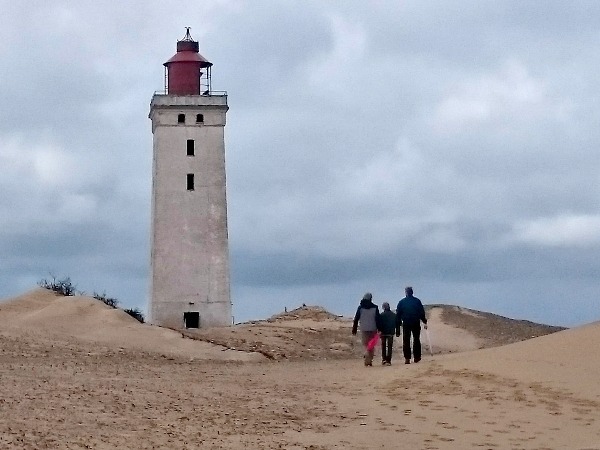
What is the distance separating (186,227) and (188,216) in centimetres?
42

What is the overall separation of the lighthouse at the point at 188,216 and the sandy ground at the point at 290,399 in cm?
1128

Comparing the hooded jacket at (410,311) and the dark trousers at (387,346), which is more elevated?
the hooded jacket at (410,311)

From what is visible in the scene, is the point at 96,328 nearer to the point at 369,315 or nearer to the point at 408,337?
the point at 369,315

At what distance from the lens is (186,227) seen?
4244 centimetres

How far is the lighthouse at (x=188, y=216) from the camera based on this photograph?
139ft

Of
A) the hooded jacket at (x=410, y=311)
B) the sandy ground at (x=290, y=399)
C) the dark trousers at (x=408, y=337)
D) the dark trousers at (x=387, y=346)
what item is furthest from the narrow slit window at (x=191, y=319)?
the hooded jacket at (x=410, y=311)

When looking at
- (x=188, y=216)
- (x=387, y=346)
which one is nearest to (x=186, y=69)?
(x=188, y=216)

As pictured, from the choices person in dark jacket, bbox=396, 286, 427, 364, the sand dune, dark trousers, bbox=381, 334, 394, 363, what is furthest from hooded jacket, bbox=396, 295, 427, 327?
the sand dune

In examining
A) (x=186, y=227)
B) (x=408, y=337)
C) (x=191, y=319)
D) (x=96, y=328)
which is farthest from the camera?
(x=186, y=227)

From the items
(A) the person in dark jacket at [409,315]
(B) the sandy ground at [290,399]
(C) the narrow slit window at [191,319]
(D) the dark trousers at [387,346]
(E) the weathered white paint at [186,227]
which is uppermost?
(E) the weathered white paint at [186,227]

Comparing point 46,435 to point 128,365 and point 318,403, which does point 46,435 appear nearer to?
point 318,403

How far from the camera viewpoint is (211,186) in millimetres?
42906

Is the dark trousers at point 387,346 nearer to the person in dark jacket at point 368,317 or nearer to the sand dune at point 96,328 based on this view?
the person in dark jacket at point 368,317

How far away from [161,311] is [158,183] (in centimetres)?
472
